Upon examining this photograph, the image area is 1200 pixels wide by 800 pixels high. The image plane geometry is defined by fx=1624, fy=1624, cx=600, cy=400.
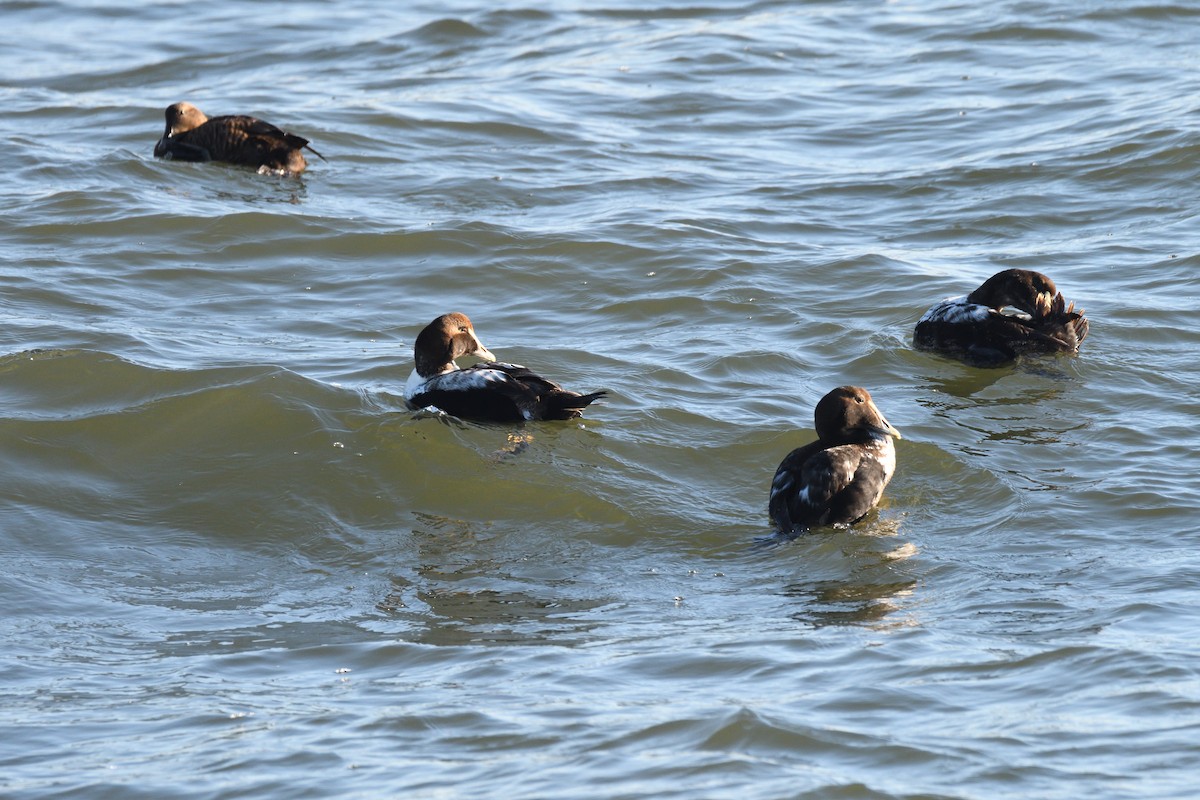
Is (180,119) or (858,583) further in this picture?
(180,119)

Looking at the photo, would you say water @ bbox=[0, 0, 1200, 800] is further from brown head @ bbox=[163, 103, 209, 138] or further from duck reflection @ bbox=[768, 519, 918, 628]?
brown head @ bbox=[163, 103, 209, 138]

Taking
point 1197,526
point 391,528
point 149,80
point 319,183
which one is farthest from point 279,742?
point 149,80

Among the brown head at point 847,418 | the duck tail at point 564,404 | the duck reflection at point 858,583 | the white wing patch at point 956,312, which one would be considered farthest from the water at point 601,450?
the brown head at point 847,418

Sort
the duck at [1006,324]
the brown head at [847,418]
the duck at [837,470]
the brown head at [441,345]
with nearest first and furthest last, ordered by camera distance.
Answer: the duck at [837,470] < the brown head at [847,418] < the brown head at [441,345] < the duck at [1006,324]

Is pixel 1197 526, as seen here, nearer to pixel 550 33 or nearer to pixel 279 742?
pixel 279 742

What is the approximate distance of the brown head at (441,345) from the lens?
31.9 ft

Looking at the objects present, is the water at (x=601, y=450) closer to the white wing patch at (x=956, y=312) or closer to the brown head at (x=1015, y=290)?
the white wing patch at (x=956, y=312)

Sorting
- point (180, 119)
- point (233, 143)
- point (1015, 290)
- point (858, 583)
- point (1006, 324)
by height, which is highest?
point (180, 119)

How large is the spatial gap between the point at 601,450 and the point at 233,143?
Answer: 24.4 feet

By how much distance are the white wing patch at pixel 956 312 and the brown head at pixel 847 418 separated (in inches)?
96.3

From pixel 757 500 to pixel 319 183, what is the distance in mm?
7547

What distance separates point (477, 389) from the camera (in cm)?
935

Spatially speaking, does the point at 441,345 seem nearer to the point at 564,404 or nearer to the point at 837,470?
the point at 564,404

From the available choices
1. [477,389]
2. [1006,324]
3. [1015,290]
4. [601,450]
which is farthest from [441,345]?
[1015,290]
